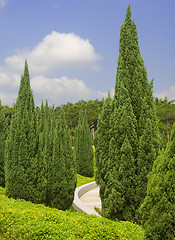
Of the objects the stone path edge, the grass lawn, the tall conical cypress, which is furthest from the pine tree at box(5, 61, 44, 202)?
the tall conical cypress

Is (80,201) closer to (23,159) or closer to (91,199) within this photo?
(91,199)

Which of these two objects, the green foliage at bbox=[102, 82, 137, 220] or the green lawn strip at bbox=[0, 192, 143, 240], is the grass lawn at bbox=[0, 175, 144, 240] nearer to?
the green lawn strip at bbox=[0, 192, 143, 240]

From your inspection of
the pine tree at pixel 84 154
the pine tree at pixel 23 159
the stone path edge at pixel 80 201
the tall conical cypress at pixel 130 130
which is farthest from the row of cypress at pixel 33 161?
the pine tree at pixel 84 154

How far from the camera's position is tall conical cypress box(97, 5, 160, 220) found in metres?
6.62

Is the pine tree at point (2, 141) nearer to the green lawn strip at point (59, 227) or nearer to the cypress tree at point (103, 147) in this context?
the green lawn strip at point (59, 227)

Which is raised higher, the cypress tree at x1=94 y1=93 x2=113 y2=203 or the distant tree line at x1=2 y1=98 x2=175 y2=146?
the distant tree line at x1=2 y1=98 x2=175 y2=146

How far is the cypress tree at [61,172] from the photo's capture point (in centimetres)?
1024

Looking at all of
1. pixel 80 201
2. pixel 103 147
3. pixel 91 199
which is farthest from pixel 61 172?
pixel 91 199

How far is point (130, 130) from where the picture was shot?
682 cm

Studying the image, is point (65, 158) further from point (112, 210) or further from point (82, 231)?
point (82, 231)

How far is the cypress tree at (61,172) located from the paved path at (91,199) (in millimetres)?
2151

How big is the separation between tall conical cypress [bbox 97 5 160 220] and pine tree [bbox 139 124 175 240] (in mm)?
2405

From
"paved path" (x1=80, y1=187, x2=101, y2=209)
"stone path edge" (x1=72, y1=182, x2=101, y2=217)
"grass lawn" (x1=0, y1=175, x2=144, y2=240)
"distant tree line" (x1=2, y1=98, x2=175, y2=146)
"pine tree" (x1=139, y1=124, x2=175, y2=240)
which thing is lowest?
"paved path" (x1=80, y1=187, x2=101, y2=209)

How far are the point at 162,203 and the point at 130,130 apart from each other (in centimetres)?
303
